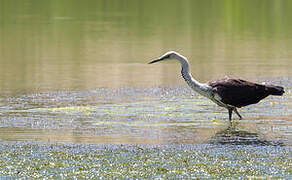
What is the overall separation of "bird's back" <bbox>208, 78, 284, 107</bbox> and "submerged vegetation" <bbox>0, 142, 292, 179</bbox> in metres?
2.29

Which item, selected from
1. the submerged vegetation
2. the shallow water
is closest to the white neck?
the shallow water

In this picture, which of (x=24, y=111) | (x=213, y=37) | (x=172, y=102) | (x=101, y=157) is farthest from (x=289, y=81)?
(x=213, y=37)

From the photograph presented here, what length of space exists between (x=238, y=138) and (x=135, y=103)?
127 inches

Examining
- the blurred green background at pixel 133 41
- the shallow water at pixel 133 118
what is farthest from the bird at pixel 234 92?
the blurred green background at pixel 133 41

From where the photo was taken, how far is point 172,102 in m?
14.3

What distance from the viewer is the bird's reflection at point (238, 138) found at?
1090 centimetres

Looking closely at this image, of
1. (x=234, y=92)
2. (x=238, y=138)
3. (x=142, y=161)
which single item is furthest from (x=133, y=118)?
(x=142, y=161)

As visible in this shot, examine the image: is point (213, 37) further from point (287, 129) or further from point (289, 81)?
point (287, 129)

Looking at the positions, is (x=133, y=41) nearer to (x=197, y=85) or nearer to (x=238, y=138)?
(x=197, y=85)

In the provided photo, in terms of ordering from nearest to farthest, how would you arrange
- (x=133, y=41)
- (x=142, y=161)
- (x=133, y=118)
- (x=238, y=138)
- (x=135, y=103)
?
(x=142, y=161)
(x=238, y=138)
(x=133, y=118)
(x=135, y=103)
(x=133, y=41)

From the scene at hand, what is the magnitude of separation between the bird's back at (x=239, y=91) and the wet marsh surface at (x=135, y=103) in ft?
1.15

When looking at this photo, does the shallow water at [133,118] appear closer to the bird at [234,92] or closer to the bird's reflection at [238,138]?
the bird's reflection at [238,138]

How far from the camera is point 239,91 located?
12.9 metres

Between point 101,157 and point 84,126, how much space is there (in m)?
Answer: 2.36
